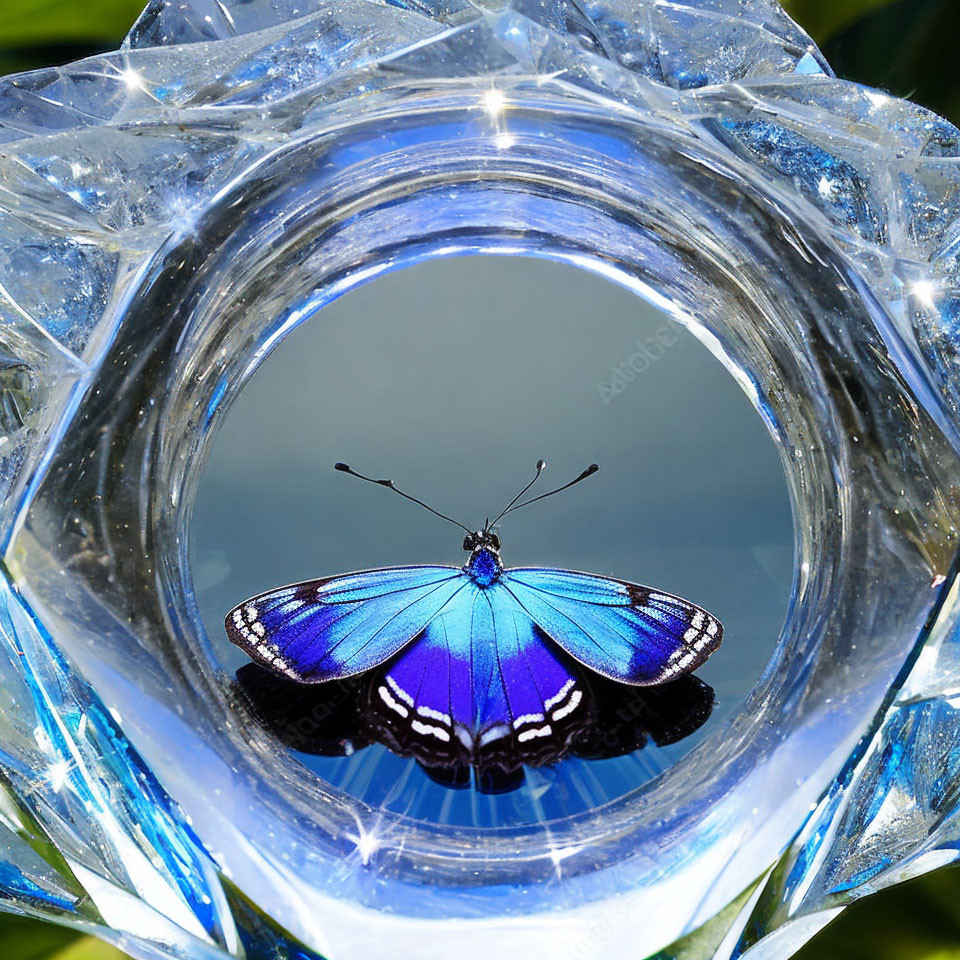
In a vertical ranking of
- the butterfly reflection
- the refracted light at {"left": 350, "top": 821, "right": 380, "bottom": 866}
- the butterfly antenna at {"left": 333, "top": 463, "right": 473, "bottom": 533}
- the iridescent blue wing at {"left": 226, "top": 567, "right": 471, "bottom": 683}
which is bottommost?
the refracted light at {"left": 350, "top": 821, "right": 380, "bottom": 866}

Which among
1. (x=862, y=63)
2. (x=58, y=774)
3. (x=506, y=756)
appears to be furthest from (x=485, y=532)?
(x=862, y=63)

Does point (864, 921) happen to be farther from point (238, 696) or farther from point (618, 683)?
point (238, 696)

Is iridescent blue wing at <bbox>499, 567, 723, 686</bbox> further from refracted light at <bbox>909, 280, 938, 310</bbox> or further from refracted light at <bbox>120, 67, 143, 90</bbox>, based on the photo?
refracted light at <bbox>120, 67, 143, 90</bbox>

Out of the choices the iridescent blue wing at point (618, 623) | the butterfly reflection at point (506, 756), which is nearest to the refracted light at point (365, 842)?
the butterfly reflection at point (506, 756)

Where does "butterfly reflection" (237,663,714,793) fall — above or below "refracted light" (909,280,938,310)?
below

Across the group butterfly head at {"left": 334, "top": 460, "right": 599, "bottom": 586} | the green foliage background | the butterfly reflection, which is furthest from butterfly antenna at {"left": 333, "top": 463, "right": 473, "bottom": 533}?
the green foliage background

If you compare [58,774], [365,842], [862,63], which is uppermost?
[862,63]

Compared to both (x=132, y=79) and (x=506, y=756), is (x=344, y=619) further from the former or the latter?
(x=132, y=79)
